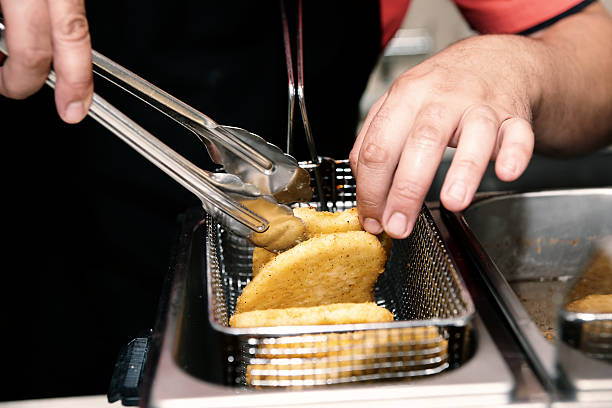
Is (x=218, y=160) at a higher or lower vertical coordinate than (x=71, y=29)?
lower

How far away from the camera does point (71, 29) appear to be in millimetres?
697

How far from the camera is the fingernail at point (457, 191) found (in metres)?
0.69

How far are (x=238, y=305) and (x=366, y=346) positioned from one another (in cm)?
24

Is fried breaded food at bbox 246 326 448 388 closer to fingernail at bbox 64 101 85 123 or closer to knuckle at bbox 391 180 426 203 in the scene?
knuckle at bbox 391 180 426 203

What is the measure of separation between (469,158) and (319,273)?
0.85 ft

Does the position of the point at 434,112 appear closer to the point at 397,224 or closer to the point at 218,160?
the point at 397,224

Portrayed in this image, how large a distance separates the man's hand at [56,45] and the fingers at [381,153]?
1.25ft

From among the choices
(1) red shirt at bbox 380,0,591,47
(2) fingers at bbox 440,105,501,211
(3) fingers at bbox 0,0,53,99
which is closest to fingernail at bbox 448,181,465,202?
(2) fingers at bbox 440,105,501,211

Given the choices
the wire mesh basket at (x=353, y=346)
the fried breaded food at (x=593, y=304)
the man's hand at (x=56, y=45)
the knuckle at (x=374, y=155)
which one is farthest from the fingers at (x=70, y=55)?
the fried breaded food at (x=593, y=304)

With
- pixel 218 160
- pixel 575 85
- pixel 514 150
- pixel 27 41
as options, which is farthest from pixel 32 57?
pixel 575 85

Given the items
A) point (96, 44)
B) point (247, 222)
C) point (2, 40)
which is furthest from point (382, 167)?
point (96, 44)

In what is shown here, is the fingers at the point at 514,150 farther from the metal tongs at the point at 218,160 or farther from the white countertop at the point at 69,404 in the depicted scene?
the white countertop at the point at 69,404

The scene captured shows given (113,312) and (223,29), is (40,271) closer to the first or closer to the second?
(113,312)

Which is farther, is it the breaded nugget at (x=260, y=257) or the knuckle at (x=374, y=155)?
the breaded nugget at (x=260, y=257)
